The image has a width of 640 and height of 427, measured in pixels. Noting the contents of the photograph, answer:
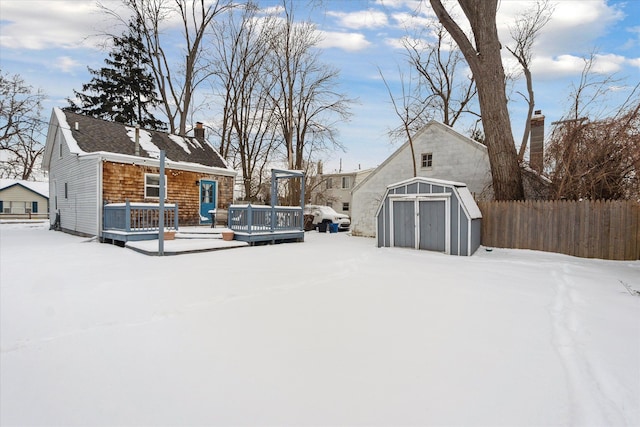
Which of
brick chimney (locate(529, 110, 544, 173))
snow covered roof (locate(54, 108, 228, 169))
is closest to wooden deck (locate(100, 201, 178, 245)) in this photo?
snow covered roof (locate(54, 108, 228, 169))

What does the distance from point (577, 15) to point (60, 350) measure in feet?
55.6

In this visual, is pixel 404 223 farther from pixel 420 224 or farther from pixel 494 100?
pixel 494 100

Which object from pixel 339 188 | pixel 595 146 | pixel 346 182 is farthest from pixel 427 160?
pixel 339 188

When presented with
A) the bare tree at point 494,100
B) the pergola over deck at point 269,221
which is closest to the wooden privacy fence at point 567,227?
the bare tree at point 494,100

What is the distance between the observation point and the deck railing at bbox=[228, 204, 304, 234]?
10.8 metres

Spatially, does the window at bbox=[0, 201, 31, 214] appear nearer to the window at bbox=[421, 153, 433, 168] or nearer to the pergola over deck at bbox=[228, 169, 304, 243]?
the pergola over deck at bbox=[228, 169, 304, 243]

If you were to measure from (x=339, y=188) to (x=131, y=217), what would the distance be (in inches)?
812

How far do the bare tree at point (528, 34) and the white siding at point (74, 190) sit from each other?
62.0 ft

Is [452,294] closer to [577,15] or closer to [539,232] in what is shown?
[539,232]

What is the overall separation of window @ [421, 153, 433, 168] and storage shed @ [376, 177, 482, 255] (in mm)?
3761

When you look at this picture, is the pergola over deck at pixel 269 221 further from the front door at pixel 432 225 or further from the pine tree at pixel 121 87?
the pine tree at pixel 121 87

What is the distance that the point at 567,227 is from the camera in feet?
29.4

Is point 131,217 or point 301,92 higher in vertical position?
point 301,92

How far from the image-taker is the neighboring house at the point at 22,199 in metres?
27.5
